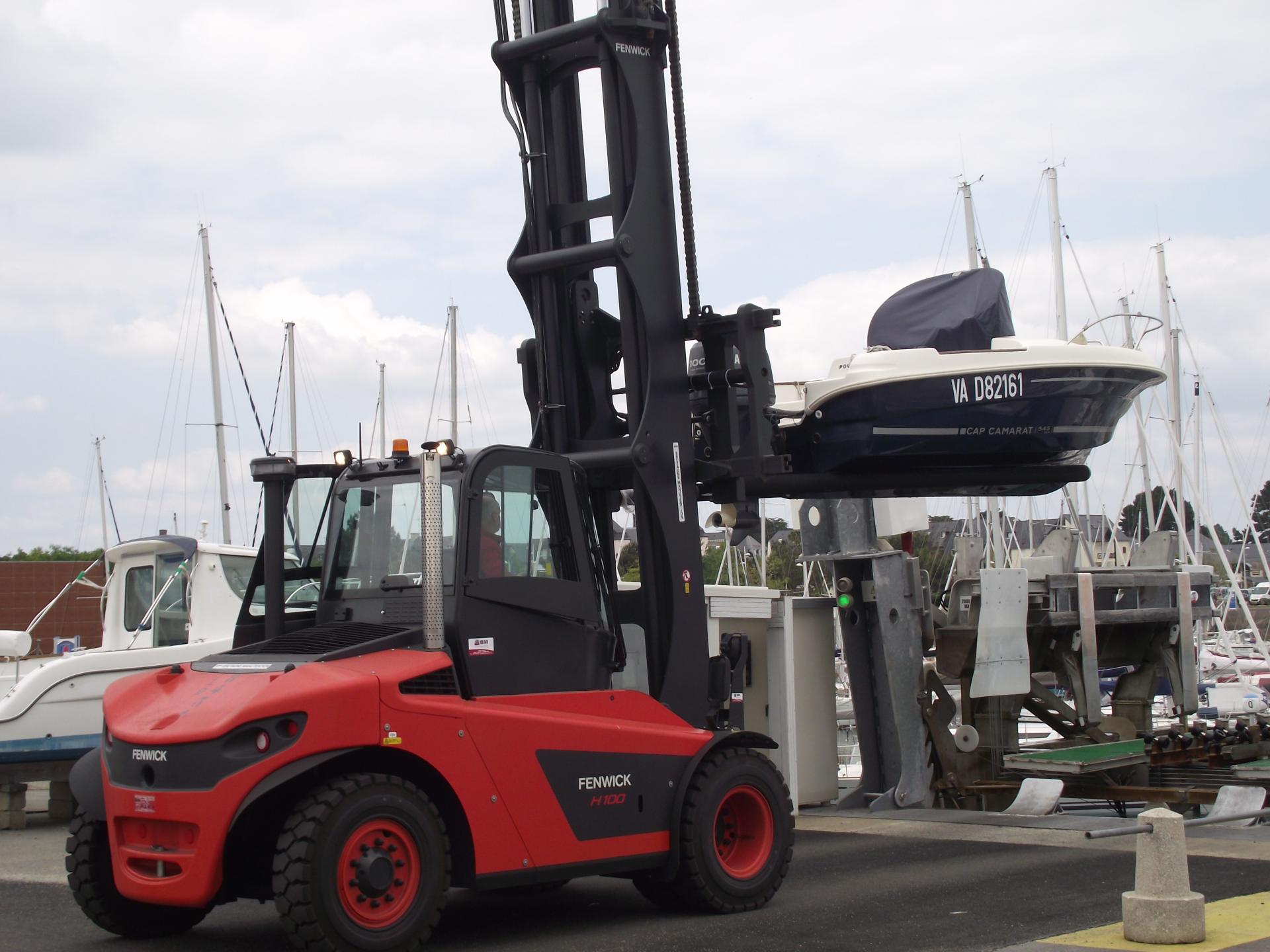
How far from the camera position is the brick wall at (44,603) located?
37.9 meters

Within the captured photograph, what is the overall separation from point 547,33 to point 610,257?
155 centimetres

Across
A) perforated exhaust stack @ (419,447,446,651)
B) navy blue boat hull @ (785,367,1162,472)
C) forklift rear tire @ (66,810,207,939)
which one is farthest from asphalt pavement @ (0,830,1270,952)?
navy blue boat hull @ (785,367,1162,472)

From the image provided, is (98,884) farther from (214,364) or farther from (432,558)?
(214,364)

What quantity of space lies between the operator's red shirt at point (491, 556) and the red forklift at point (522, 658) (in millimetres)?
14

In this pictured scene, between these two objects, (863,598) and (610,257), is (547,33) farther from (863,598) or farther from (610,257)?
(863,598)

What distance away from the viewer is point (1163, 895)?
6.48 m

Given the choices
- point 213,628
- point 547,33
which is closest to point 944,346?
point 547,33

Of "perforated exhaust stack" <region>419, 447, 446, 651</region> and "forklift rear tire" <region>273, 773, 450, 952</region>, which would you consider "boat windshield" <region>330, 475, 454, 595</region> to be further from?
A: "forklift rear tire" <region>273, 773, 450, 952</region>

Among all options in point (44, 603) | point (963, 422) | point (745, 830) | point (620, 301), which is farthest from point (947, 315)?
point (44, 603)

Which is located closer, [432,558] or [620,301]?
[432,558]

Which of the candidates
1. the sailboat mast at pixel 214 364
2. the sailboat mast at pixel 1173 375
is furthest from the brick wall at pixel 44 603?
Result: the sailboat mast at pixel 1173 375

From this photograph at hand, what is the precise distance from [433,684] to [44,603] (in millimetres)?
34585

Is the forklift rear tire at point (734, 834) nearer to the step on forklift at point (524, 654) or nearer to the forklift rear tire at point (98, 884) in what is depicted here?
the step on forklift at point (524, 654)

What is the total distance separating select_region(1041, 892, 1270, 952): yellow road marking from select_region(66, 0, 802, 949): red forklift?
1.84m
